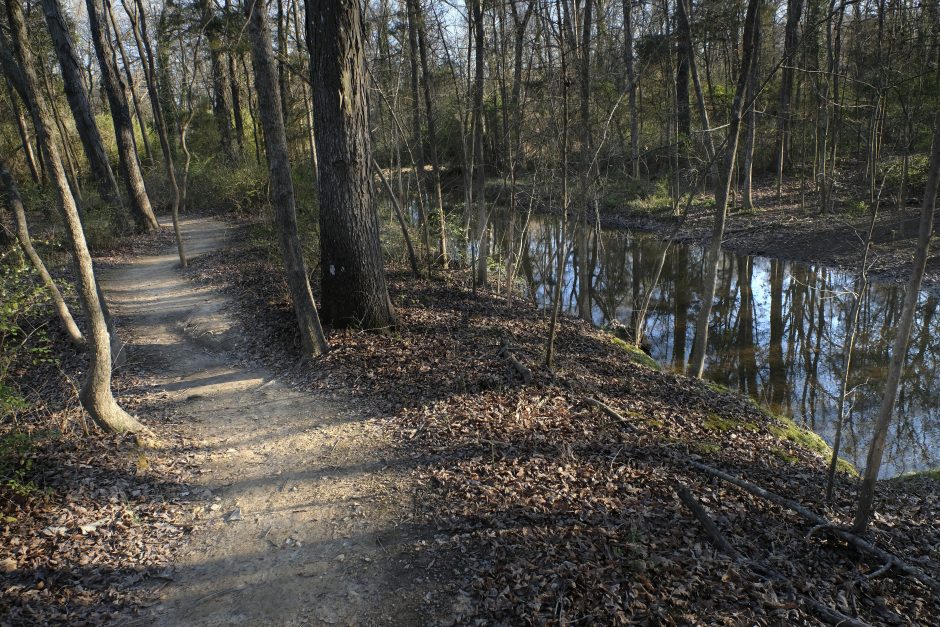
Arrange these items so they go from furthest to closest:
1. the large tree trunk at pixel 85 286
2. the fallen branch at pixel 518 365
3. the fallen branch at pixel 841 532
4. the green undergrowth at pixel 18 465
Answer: the fallen branch at pixel 518 365 → the large tree trunk at pixel 85 286 → the green undergrowth at pixel 18 465 → the fallen branch at pixel 841 532

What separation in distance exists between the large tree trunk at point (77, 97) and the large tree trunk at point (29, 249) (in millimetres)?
8186

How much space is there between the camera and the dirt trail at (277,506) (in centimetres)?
373

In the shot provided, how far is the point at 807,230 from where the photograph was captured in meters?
18.5

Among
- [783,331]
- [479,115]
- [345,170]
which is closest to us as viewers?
[345,170]

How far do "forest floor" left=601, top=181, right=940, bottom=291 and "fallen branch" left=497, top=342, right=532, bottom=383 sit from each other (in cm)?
766

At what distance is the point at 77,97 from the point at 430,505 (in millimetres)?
16615

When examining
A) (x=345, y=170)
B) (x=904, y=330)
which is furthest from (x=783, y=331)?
(x=345, y=170)

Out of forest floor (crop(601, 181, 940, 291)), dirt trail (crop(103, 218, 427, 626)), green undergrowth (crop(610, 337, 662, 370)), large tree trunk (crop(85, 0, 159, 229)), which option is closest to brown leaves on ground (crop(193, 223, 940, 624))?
dirt trail (crop(103, 218, 427, 626))

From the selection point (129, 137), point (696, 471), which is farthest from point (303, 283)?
point (129, 137)

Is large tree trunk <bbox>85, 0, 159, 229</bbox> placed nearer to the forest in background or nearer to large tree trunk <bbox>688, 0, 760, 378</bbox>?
the forest in background

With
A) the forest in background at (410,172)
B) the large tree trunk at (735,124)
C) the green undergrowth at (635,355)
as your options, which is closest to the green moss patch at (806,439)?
the forest in background at (410,172)

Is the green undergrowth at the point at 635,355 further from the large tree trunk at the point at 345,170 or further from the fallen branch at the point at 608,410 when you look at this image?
the large tree trunk at the point at 345,170

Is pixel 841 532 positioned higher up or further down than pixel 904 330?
further down

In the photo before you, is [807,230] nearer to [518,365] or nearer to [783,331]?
[783,331]
